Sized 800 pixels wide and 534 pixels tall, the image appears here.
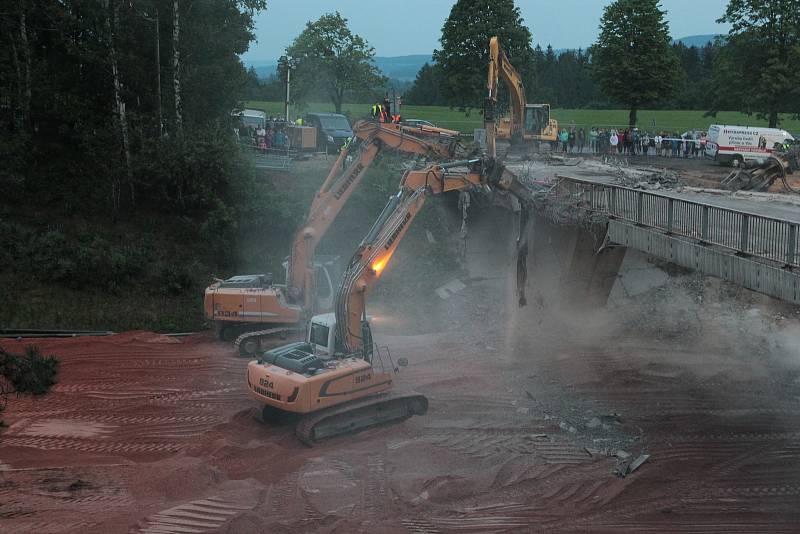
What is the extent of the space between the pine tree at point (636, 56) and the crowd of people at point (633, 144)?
6.39 metres

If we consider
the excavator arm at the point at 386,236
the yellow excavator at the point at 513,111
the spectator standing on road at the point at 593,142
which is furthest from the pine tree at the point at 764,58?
the excavator arm at the point at 386,236

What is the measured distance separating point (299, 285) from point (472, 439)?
24.8 feet

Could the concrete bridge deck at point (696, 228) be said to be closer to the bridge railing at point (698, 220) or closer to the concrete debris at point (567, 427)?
the bridge railing at point (698, 220)

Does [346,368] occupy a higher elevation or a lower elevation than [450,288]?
higher

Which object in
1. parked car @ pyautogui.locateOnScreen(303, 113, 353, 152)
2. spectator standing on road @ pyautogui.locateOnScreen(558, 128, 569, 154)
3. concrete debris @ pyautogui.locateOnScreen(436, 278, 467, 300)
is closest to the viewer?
concrete debris @ pyautogui.locateOnScreen(436, 278, 467, 300)

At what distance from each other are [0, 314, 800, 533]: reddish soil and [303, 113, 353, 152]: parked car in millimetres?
20008

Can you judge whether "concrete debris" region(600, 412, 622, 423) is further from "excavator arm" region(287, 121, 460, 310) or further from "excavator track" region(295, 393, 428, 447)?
"excavator arm" region(287, 121, 460, 310)

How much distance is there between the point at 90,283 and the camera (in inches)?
1169

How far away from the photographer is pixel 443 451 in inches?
666

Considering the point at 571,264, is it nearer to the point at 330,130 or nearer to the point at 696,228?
the point at 696,228

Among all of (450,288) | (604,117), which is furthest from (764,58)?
(604,117)

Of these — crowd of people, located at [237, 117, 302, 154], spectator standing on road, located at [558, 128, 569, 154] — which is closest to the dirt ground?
crowd of people, located at [237, 117, 302, 154]

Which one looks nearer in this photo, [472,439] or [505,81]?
[472,439]

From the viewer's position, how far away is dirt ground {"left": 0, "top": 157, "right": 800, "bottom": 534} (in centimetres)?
1431
